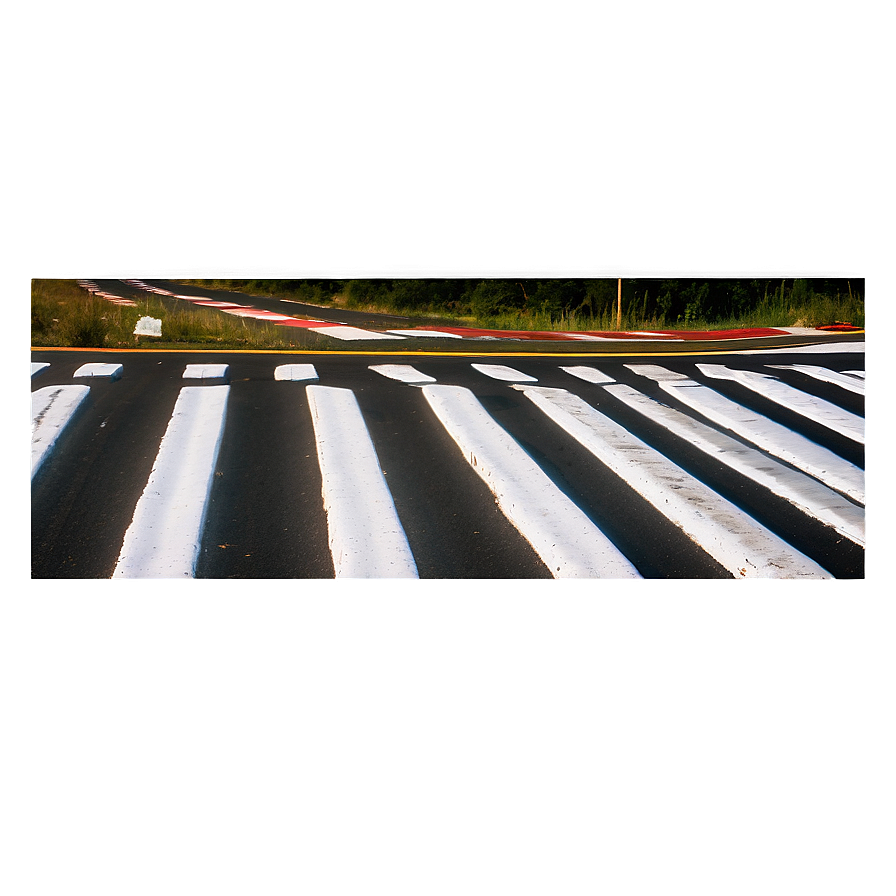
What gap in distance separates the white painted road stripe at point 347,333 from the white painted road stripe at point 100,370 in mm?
808

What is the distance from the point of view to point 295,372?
3.45 metres

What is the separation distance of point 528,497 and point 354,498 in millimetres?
680

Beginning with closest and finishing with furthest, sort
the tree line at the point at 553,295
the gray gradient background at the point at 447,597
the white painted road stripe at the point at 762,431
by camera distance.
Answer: the gray gradient background at the point at 447,597, the white painted road stripe at the point at 762,431, the tree line at the point at 553,295

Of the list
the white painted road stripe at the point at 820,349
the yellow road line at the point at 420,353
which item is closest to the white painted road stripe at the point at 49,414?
the yellow road line at the point at 420,353

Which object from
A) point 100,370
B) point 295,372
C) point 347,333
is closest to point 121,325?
point 100,370

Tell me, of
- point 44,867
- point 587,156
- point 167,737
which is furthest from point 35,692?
point 587,156

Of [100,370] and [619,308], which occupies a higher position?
[619,308]

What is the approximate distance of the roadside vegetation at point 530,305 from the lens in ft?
11.0

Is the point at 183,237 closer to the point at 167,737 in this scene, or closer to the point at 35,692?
the point at 35,692

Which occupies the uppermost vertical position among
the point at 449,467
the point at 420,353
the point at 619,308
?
the point at 619,308

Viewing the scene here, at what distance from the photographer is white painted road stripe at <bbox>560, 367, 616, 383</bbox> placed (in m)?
3.44

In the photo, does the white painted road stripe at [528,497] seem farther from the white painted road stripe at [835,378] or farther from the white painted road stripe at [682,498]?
the white painted road stripe at [835,378]

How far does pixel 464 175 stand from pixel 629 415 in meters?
1.21

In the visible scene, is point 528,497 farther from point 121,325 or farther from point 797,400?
point 121,325
